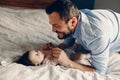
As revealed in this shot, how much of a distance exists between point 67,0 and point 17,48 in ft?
1.51

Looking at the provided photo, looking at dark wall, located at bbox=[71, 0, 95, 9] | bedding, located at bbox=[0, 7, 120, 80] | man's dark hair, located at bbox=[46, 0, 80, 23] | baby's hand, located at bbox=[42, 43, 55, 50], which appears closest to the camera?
bedding, located at bbox=[0, 7, 120, 80]

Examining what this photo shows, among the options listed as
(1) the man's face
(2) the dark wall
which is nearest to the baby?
(1) the man's face

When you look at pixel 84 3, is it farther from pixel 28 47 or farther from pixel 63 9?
pixel 63 9

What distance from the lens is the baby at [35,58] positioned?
1.39 metres

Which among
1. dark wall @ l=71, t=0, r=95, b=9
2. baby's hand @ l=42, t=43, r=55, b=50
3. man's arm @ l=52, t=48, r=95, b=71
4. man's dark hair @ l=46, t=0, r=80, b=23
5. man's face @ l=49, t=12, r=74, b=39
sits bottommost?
man's arm @ l=52, t=48, r=95, b=71

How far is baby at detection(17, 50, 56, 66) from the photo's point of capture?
139cm

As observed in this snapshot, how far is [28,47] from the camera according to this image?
1.64 metres

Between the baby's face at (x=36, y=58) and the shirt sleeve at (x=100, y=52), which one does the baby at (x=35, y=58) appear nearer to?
the baby's face at (x=36, y=58)

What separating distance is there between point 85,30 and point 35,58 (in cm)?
32

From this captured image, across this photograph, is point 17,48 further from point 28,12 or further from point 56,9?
point 28,12

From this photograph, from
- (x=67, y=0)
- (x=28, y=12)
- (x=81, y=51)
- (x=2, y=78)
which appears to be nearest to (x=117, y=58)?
(x=81, y=51)

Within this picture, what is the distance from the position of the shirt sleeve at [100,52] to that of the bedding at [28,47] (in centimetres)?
5

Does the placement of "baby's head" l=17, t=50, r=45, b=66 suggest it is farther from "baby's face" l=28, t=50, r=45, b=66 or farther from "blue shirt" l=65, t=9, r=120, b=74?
"blue shirt" l=65, t=9, r=120, b=74

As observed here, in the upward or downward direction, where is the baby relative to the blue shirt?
downward
